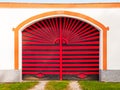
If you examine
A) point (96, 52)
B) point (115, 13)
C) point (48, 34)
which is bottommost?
point (96, 52)

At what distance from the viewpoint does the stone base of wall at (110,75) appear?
1146 cm

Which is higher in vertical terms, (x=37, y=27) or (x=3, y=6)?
(x=3, y=6)

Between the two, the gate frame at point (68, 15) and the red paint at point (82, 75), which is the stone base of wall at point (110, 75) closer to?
the gate frame at point (68, 15)

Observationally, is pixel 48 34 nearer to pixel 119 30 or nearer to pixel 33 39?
pixel 33 39

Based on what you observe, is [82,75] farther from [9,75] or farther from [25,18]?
[25,18]

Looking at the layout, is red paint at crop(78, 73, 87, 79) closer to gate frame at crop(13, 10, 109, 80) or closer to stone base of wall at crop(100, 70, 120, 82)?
stone base of wall at crop(100, 70, 120, 82)

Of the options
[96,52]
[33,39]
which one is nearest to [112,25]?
[96,52]

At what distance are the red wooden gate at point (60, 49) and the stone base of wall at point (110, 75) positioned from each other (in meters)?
0.55

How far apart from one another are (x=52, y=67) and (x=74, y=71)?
1.07m

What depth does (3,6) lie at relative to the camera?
→ 11.4m

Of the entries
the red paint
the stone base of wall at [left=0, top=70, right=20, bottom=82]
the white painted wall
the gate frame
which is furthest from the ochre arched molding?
the red paint

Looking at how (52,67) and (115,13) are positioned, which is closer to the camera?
(115,13)

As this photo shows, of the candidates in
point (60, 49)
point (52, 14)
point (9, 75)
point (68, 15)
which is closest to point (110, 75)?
point (60, 49)

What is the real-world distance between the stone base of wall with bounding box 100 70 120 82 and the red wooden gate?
1.79 ft
